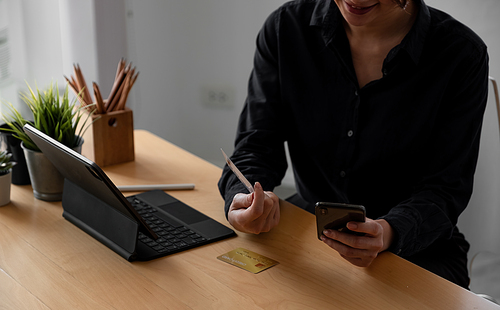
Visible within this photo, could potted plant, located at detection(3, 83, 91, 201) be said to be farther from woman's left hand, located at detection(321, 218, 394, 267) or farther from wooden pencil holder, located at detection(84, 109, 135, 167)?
woman's left hand, located at detection(321, 218, 394, 267)

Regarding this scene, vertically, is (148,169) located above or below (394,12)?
below

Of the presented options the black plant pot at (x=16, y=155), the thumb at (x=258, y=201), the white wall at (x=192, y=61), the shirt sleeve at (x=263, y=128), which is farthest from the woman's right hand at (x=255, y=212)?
the white wall at (x=192, y=61)

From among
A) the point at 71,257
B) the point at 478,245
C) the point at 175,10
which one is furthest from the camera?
the point at 175,10

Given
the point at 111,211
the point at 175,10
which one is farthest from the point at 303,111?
the point at 175,10

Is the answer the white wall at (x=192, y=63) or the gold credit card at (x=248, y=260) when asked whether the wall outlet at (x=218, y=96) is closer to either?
the white wall at (x=192, y=63)

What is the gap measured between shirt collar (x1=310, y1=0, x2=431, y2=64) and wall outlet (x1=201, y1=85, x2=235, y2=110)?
4.19ft

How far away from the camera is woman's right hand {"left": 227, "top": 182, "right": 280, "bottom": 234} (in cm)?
93

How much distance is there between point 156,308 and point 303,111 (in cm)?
72

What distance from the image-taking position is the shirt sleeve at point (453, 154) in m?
1.06

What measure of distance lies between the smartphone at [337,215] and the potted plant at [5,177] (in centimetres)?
69

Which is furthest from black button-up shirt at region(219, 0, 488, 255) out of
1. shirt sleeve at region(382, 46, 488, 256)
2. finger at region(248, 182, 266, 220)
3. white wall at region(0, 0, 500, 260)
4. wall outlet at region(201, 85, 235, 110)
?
wall outlet at region(201, 85, 235, 110)

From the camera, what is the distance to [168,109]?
8.70 ft

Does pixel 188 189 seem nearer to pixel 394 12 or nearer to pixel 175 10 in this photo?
pixel 394 12

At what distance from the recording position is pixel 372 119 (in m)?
1.21
